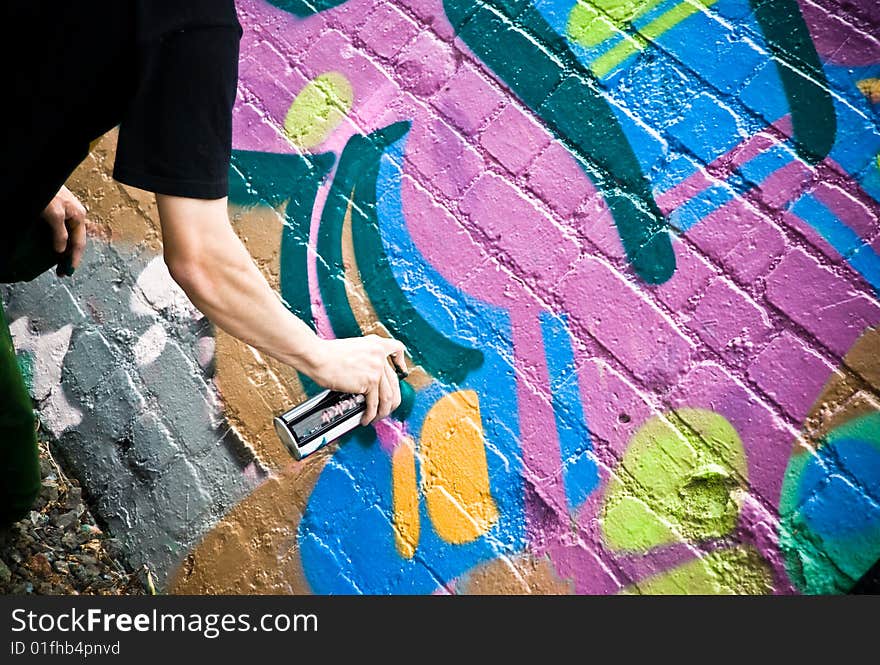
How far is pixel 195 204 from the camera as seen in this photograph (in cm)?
126

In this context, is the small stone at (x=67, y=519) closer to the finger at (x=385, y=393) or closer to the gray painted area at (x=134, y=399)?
the gray painted area at (x=134, y=399)

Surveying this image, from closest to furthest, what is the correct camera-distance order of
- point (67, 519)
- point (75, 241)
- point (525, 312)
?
1. point (75, 241)
2. point (525, 312)
3. point (67, 519)

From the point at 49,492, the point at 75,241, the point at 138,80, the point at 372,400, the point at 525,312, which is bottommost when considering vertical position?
the point at 49,492

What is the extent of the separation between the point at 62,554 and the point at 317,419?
1.00 meters

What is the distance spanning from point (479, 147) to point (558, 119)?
23 centimetres

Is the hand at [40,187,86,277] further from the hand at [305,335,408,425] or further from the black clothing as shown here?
the hand at [305,335,408,425]

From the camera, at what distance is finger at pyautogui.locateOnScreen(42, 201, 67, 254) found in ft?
5.91

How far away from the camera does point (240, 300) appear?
4.56 ft

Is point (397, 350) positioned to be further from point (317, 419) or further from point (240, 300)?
point (240, 300)

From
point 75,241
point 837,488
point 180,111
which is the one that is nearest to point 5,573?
point 75,241

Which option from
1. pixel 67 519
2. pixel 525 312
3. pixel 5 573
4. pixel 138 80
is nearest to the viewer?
pixel 138 80

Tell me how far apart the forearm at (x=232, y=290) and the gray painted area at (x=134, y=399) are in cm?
84

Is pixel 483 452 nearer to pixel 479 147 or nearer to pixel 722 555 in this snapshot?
pixel 722 555

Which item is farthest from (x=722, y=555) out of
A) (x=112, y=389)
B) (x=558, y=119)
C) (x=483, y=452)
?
(x=112, y=389)
